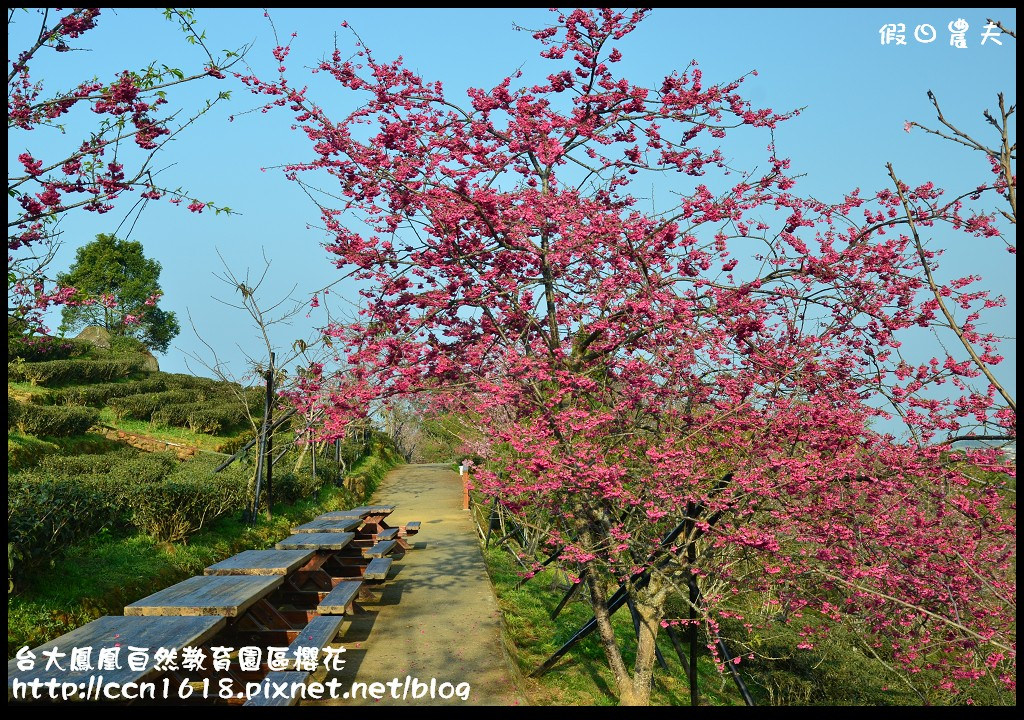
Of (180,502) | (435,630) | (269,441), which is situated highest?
(269,441)

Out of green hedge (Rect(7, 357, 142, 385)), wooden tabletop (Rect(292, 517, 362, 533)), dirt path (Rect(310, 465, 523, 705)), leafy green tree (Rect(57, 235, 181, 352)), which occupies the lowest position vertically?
dirt path (Rect(310, 465, 523, 705))

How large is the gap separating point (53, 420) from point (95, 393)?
260 inches

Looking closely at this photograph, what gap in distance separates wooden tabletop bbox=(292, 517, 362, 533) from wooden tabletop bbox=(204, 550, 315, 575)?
2.21 meters

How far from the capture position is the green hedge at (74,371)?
20688 millimetres

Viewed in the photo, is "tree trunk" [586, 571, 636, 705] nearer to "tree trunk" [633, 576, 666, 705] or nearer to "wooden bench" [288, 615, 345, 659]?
"tree trunk" [633, 576, 666, 705]

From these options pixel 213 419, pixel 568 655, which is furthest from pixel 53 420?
pixel 568 655

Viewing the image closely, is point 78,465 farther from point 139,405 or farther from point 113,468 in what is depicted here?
point 139,405

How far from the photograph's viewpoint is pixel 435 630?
7.77 metres

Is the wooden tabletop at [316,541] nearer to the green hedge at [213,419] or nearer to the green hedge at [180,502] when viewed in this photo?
the green hedge at [180,502]

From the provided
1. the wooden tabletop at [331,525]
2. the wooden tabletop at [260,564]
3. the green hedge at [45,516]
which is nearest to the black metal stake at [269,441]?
the wooden tabletop at [331,525]

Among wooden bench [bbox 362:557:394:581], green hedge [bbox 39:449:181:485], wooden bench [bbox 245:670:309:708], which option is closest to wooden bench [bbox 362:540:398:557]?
wooden bench [bbox 362:557:394:581]

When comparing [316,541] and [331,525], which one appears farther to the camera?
[331,525]

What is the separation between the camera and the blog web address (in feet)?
12.4

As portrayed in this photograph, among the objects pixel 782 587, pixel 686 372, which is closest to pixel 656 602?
pixel 782 587
